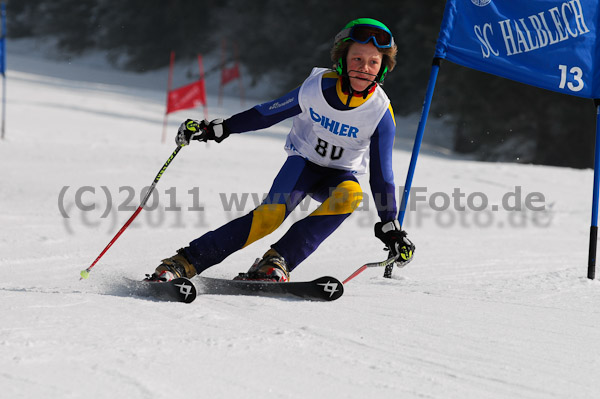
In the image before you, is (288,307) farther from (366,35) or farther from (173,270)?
(366,35)

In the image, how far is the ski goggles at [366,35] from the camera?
141 inches

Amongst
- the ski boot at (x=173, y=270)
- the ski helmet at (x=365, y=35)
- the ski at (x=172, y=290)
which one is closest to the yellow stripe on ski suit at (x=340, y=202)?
the ski helmet at (x=365, y=35)

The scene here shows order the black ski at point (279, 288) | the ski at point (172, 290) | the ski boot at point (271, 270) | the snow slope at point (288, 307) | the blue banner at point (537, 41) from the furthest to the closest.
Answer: the blue banner at point (537, 41)
the ski boot at point (271, 270)
the black ski at point (279, 288)
the ski at point (172, 290)
the snow slope at point (288, 307)

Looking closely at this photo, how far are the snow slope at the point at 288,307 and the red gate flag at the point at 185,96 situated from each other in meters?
3.67

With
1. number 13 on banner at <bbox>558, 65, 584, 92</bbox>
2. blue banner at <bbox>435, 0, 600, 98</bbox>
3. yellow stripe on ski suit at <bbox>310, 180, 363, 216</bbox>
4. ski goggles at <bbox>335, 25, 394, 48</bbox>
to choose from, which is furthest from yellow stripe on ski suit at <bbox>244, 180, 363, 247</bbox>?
number 13 on banner at <bbox>558, 65, 584, 92</bbox>

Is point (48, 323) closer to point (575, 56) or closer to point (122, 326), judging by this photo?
point (122, 326)

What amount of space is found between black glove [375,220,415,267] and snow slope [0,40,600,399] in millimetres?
217

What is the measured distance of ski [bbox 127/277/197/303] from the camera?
3.13 metres

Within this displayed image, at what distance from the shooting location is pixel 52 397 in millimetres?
1978

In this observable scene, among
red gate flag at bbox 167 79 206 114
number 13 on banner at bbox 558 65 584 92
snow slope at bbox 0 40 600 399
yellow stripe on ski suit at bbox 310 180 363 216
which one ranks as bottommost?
snow slope at bbox 0 40 600 399

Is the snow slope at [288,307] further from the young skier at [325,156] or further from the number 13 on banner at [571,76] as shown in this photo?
the number 13 on banner at [571,76]

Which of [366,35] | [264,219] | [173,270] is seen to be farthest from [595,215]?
[173,270]

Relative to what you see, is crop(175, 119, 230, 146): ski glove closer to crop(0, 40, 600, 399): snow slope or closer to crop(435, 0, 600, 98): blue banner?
crop(0, 40, 600, 399): snow slope

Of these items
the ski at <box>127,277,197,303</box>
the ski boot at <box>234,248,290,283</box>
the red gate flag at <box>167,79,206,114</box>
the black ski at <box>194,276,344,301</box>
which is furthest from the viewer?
the red gate flag at <box>167,79,206,114</box>
